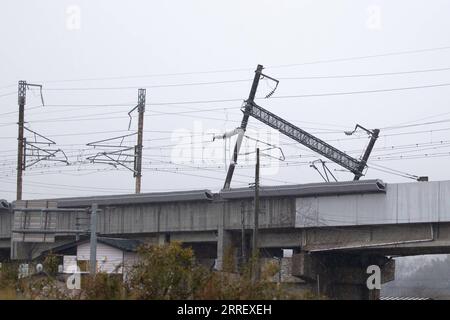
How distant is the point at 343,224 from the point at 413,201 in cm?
463

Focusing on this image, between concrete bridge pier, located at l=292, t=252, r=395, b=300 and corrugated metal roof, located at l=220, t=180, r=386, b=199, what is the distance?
13.0ft

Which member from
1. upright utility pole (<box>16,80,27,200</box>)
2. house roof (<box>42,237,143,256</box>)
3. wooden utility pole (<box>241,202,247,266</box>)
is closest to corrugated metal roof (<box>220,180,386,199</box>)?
wooden utility pole (<box>241,202,247,266</box>)

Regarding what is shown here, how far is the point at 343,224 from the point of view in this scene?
4619cm

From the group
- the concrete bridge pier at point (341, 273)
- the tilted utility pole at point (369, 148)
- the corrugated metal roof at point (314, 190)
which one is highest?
the tilted utility pole at point (369, 148)

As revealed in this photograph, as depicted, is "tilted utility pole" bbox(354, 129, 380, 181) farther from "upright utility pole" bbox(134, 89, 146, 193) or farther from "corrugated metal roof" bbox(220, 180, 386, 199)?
"upright utility pole" bbox(134, 89, 146, 193)

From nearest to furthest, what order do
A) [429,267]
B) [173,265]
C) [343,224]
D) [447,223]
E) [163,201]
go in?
1. [173,265]
2. [447,223]
3. [343,224]
4. [163,201]
5. [429,267]

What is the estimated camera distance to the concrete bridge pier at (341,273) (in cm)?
4828

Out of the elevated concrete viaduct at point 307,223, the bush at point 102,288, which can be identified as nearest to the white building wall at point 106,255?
the elevated concrete viaduct at point 307,223

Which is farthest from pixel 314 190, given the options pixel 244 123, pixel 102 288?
pixel 102 288

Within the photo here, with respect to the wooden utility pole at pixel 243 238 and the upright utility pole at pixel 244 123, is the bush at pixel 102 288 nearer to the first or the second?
the wooden utility pole at pixel 243 238

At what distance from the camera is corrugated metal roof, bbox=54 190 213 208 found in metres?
51.7

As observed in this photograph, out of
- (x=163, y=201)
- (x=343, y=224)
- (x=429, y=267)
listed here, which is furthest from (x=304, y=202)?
(x=429, y=267)

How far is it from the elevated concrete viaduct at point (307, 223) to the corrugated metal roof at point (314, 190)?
0.21ft
